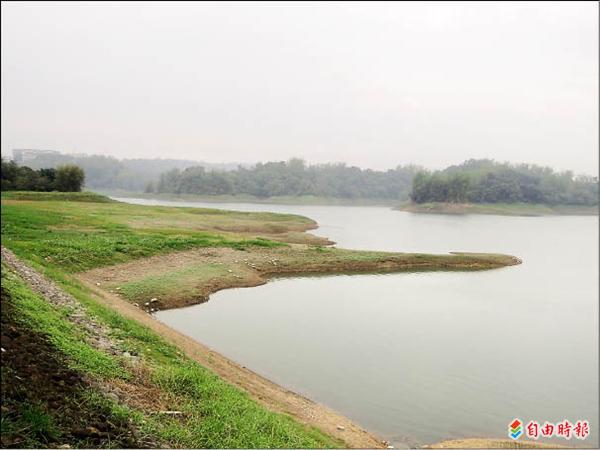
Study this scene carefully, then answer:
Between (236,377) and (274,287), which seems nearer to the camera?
(236,377)

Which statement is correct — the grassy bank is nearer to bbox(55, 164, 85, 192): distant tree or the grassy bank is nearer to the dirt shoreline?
bbox(55, 164, 85, 192): distant tree

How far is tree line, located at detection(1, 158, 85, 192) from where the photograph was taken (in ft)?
200

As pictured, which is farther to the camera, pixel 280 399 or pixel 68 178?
pixel 68 178

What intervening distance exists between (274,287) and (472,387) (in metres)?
14.3

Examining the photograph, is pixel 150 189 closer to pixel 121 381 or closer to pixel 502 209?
pixel 502 209

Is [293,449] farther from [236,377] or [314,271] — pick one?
[314,271]

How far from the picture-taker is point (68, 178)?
214 ft

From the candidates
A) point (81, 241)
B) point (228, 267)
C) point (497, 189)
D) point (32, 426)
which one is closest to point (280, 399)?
point (32, 426)

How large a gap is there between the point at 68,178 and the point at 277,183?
231ft

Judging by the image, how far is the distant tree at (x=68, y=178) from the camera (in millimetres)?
64812

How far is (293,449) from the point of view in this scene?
23.1 feet

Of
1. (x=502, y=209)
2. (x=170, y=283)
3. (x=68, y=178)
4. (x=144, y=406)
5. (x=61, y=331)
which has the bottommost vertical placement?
(x=170, y=283)

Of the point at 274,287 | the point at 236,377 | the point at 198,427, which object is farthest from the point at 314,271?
the point at 198,427

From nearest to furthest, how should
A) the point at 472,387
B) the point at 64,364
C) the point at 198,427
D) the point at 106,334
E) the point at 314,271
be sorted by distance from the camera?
the point at 198,427
the point at 64,364
the point at 106,334
the point at 472,387
the point at 314,271
